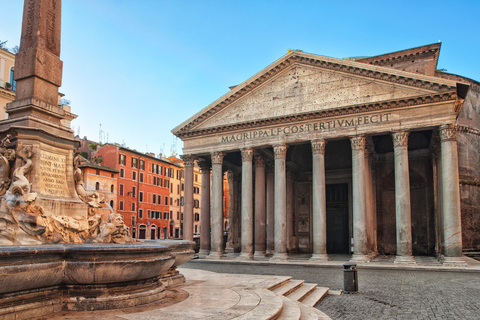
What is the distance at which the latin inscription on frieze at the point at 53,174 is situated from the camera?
674 cm

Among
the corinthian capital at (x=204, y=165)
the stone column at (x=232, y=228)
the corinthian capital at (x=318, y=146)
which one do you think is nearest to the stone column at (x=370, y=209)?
the corinthian capital at (x=318, y=146)

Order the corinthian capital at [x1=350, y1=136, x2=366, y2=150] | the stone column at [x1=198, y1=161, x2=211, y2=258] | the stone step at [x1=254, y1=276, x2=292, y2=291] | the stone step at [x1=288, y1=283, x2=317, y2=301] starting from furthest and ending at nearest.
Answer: the stone column at [x1=198, y1=161, x2=211, y2=258] < the corinthian capital at [x1=350, y1=136, x2=366, y2=150] < the stone step at [x1=288, y1=283, x2=317, y2=301] < the stone step at [x1=254, y1=276, x2=292, y2=291]

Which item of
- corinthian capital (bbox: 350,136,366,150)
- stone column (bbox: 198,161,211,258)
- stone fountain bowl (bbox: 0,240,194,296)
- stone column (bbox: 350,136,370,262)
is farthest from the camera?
stone column (bbox: 198,161,211,258)

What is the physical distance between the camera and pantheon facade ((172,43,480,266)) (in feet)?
66.9

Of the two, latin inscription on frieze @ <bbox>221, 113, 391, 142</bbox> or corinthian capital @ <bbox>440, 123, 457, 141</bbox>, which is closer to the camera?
corinthian capital @ <bbox>440, 123, 457, 141</bbox>

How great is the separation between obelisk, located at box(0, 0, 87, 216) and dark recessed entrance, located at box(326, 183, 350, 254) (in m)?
25.3

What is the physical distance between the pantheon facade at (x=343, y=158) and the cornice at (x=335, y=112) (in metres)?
0.06

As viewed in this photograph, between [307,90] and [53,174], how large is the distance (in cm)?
1859

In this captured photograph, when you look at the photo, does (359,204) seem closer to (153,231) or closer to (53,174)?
(53,174)

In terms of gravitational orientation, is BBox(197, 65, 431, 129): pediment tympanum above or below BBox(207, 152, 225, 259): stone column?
above

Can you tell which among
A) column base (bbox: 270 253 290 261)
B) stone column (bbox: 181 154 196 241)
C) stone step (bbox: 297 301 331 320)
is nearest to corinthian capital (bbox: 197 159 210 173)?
stone column (bbox: 181 154 196 241)

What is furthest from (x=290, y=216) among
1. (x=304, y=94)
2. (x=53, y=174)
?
(x=53, y=174)

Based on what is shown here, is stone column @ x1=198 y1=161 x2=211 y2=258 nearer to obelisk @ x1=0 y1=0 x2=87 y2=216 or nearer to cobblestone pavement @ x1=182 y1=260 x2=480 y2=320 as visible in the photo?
cobblestone pavement @ x1=182 y1=260 x2=480 y2=320

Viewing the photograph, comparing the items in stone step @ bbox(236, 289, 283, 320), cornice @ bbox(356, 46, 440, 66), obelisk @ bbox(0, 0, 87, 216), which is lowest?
stone step @ bbox(236, 289, 283, 320)
